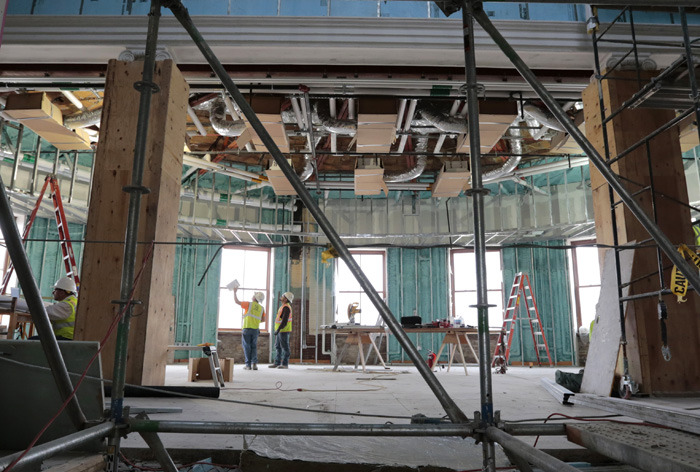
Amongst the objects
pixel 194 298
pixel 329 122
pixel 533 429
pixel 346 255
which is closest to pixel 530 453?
pixel 533 429

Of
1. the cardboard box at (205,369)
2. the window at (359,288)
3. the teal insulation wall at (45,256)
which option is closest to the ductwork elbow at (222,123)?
the cardboard box at (205,369)

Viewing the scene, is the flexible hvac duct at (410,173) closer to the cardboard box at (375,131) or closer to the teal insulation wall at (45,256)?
the cardboard box at (375,131)

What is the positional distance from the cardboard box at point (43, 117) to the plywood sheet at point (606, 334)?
24.1ft

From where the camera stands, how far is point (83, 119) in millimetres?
7582

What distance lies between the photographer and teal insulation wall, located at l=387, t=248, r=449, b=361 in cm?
1420

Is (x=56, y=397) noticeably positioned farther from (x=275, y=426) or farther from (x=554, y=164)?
(x=554, y=164)

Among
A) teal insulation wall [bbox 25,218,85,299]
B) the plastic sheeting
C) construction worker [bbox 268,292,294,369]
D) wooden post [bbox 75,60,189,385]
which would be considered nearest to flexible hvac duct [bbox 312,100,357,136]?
wooden post [bbox 75,60,189,385]

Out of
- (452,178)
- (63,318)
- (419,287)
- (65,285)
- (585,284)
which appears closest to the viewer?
(63,318)

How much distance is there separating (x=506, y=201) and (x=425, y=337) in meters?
4.31

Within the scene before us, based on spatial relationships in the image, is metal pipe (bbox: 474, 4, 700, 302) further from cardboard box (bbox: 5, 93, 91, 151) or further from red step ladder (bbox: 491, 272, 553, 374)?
red step ladder (bbox: 491, 272, 553, 374)

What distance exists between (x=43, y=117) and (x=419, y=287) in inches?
396

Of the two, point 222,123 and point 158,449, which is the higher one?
point 222,123

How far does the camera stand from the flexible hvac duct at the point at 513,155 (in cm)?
877

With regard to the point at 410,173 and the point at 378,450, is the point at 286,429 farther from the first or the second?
the point at 410,173
